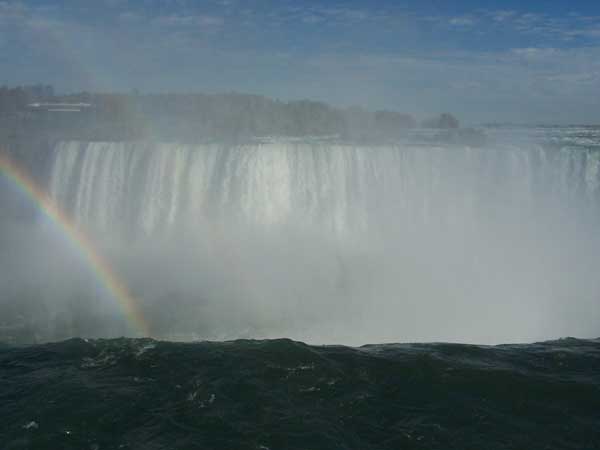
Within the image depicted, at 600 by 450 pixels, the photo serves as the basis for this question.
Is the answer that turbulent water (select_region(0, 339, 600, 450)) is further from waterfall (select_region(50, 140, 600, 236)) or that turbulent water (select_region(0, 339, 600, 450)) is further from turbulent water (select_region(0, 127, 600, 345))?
waterfall (select_region(50, 140, 600, 236))

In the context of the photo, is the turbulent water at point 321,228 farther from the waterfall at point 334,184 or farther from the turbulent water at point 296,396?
the turbulent water at point 296,396

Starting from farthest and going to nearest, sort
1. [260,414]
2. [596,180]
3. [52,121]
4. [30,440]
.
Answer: [52,121] → [596,180] → [260,414] → [30,440]

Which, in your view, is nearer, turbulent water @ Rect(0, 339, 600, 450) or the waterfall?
turbulent water @ Rect(0, 339, 600, 450)

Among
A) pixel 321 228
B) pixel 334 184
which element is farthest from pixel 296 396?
pixel 334 184

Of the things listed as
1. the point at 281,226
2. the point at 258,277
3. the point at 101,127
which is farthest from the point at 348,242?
the point at 101,127

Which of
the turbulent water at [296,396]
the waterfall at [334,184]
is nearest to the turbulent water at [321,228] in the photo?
the waterfall at [334,184]

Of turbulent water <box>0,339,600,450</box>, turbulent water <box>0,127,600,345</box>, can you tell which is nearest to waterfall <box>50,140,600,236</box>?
turbulent water <box>0,127,600,345</box>

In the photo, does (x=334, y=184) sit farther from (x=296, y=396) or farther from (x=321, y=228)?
(x=296, y=396)

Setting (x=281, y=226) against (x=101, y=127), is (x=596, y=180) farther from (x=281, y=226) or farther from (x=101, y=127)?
(x=101, y=127)
